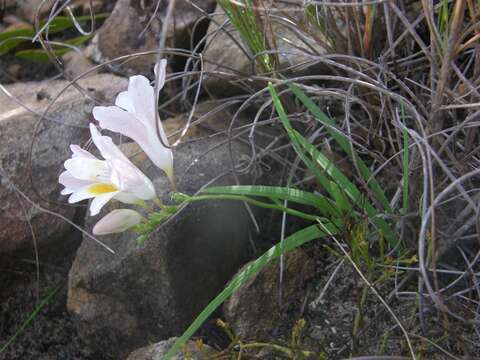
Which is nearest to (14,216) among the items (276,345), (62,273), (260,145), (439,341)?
(62,273)

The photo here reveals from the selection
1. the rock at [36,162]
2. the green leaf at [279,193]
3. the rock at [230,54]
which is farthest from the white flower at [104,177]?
the rock at [230,54]

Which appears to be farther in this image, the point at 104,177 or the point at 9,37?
the point at 9,37

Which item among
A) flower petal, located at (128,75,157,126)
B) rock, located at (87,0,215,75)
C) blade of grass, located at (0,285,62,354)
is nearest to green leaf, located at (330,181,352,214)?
flower petal, located at (128,75,157,126)

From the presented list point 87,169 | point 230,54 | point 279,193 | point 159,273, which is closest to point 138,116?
point 87,169

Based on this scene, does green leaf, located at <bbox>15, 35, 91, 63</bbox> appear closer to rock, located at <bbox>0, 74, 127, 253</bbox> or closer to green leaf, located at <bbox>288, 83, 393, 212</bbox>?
rock, located at <bbox>0, 74, 127, 253</bbox>

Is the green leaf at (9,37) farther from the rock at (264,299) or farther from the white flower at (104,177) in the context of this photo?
the rock at (264,299)

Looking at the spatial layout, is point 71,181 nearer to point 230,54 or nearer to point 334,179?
point 334,179

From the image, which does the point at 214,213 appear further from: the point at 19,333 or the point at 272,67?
the point at 19,333
